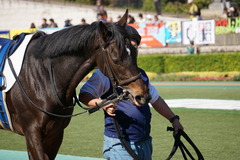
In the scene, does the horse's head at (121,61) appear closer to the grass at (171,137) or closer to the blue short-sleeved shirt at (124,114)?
the blue short-sleeved shirt at (124,114)

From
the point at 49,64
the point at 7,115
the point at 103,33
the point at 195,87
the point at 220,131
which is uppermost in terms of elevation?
the point at 103,33

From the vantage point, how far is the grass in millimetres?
5867

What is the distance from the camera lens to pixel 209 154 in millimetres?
5652

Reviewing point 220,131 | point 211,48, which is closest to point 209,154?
point 220,131

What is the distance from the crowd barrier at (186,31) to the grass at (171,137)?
904 cm

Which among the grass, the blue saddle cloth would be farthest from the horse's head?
the grass

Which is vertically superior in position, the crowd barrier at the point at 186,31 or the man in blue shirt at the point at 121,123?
the man in blue shirt at the point at 121,123

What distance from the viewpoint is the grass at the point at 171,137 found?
5.87 meters

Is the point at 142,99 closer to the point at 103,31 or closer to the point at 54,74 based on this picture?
the point at 103,31

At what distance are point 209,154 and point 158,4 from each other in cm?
2209

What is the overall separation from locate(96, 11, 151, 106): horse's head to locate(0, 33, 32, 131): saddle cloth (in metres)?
0.89

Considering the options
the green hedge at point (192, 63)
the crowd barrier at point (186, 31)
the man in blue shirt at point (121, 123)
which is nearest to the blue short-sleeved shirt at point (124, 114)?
the man in blue shirt at point (121, 123)

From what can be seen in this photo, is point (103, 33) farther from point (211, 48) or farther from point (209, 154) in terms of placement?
point (211, 48)

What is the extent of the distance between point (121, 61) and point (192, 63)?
574 inches
